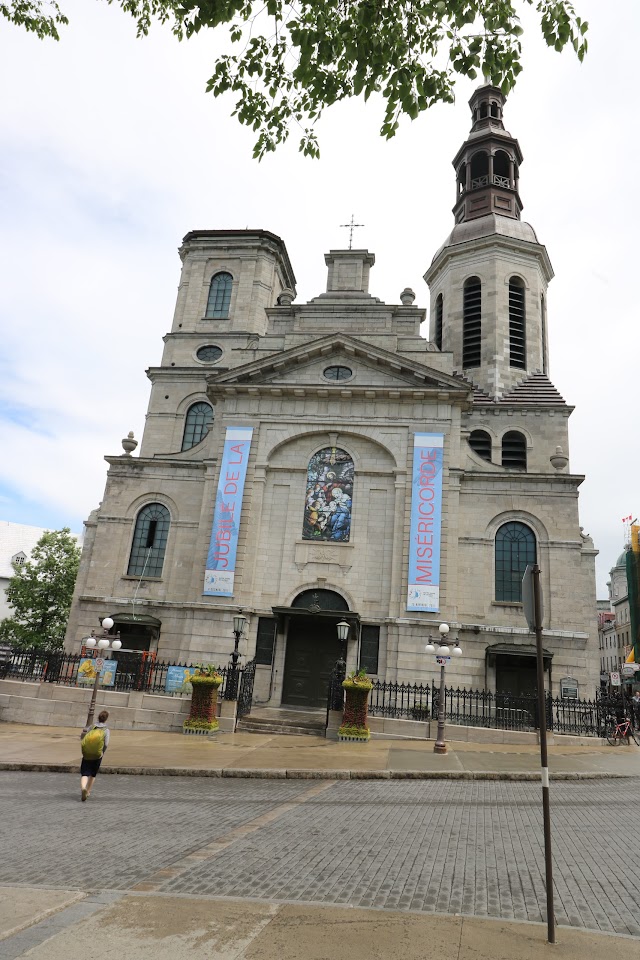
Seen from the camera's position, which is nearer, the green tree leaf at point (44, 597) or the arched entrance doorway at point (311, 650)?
the arched entrance doorway at point (311, 650)

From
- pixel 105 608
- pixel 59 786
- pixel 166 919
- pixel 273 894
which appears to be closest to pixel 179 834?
pixel 273 894

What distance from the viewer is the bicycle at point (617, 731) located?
891 inches

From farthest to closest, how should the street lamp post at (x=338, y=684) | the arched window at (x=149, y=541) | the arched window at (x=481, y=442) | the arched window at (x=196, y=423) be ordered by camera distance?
the arched window at (x=196, y=423), the arched window at (x=481, y=442), the arched window at (x=149, y=541), the street lamp post at (x=338, y=684)

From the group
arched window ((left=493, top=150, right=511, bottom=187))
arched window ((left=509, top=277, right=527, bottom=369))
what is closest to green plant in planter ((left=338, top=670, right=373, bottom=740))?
arched window ((left=509, top=277, right=527, bottom=369))

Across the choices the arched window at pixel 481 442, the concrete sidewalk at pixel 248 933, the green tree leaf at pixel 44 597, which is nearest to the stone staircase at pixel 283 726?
the concrete sidewalk at pixel 248 933

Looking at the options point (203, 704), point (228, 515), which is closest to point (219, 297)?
point (228, 515)

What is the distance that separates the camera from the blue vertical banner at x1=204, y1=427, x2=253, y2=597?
2666 cm

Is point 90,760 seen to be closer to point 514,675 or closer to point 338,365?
point 514,675

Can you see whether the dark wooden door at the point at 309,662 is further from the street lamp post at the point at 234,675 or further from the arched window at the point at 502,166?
the arched window at the point at 502,166

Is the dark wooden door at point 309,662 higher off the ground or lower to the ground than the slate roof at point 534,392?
lower

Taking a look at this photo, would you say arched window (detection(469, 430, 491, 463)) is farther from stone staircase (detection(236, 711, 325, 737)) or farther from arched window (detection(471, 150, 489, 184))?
arched window (detection(471, 150, 489, 184))

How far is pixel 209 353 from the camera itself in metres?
36.7

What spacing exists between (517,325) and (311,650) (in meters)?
21.9

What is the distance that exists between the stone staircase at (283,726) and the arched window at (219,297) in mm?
23438
